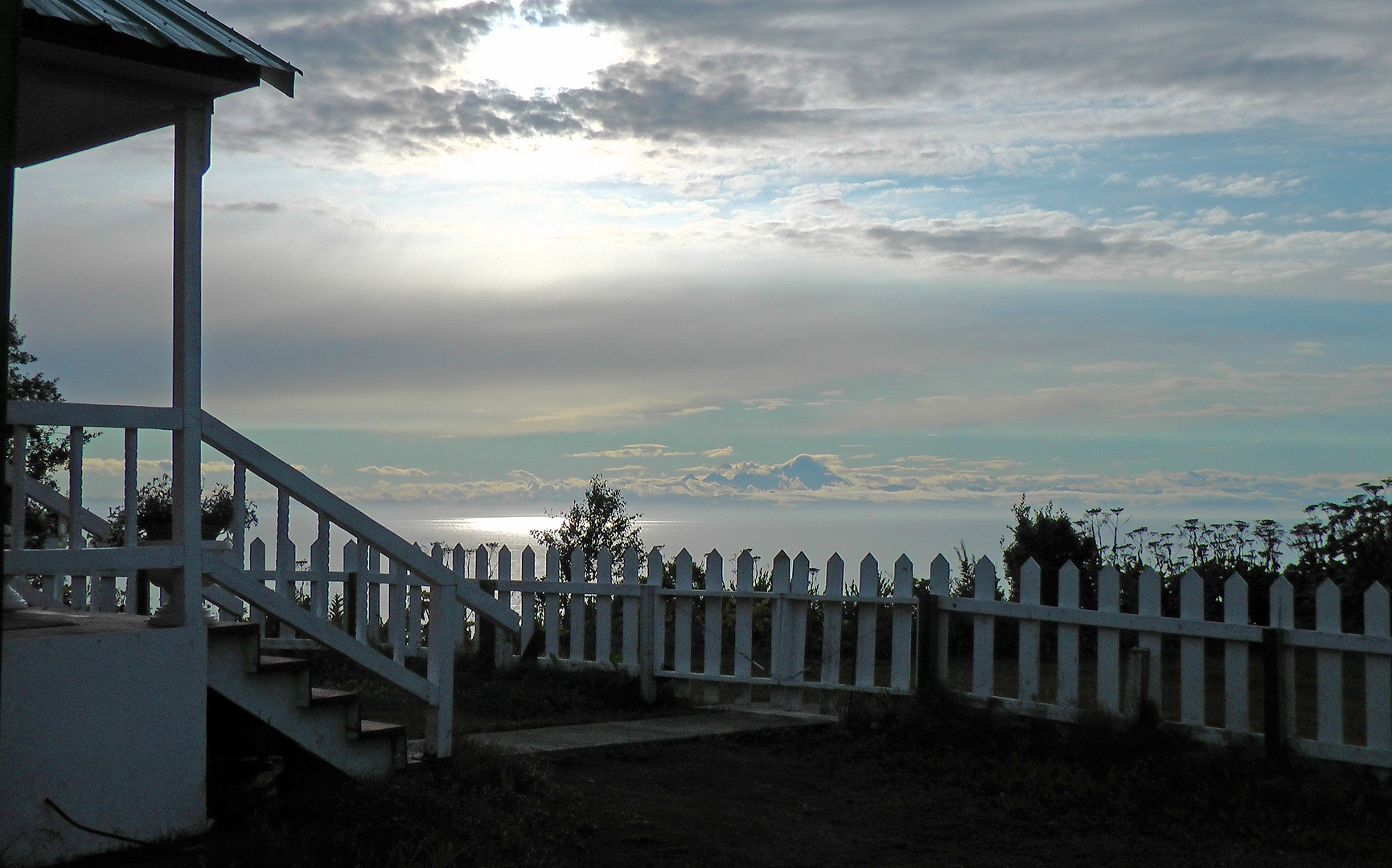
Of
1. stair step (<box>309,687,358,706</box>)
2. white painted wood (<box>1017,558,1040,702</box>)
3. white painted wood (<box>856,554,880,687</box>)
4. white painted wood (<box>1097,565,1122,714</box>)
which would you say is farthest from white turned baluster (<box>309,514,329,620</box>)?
white painted wood (<box>1097,565,1122,714</box>)

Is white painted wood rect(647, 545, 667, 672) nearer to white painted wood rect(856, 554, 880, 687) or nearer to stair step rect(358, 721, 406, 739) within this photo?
white painted wood rect(856, 554, 880, 687)

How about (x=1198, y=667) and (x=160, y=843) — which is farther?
(x=1198, y=667)

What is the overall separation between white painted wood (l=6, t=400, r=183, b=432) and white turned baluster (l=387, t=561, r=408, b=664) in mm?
6283

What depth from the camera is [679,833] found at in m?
5.81

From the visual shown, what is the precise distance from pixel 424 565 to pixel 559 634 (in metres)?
4.78

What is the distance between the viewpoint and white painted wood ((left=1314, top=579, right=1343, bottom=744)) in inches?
271

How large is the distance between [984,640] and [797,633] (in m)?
1.79

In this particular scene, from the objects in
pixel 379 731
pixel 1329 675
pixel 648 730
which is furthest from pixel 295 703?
pixel 1329 675

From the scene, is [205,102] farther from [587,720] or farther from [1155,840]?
[1155,840]

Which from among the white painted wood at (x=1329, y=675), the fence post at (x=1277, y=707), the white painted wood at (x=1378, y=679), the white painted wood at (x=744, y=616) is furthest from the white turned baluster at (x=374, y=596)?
the white painted wood at (x=1378, y=679)

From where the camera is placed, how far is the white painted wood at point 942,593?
28.6ft

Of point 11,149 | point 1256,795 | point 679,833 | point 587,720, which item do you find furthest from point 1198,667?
point 11,149

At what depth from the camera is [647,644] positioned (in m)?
10.1

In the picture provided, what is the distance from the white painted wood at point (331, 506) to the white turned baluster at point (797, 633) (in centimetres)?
342
